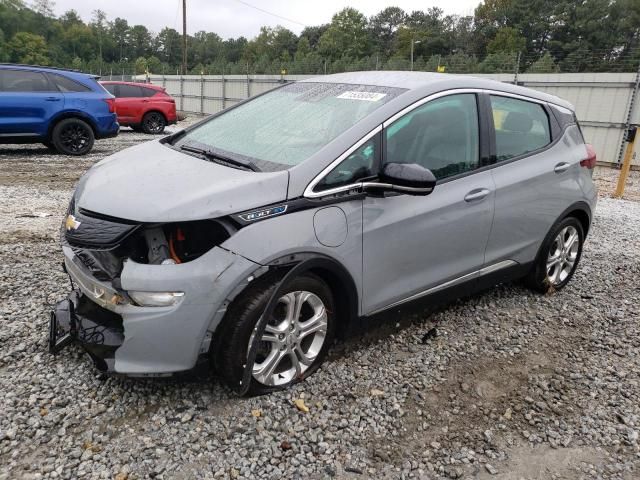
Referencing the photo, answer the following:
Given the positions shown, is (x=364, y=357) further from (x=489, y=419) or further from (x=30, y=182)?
(x=30, y=182)

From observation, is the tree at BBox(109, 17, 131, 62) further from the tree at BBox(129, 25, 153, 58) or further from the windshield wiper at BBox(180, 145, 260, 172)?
the windshield wiper at BBox(180, 145, 260, 172)

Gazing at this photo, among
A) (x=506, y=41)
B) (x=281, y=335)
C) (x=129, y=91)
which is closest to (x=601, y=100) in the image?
(x=129, y=91)

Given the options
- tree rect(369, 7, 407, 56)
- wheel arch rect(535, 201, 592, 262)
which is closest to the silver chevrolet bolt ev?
wheel arch rect(535, 201, 592, 262)

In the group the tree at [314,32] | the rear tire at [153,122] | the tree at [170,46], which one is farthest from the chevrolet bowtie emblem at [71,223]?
the tree at [170,46]

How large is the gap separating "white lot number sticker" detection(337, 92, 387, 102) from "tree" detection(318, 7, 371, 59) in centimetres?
5940

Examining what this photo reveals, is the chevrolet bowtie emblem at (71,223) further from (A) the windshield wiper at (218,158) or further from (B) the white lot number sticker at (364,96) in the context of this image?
(B) the white lot number sticker at (364,96)

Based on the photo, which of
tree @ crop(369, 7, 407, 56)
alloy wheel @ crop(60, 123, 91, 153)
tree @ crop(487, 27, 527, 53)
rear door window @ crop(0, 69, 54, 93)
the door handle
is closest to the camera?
the door handle

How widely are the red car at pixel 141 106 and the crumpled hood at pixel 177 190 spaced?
502 inches

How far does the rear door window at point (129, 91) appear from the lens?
14719 millimetres

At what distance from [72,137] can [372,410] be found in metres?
9.49

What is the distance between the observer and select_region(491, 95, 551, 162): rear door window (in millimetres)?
3586

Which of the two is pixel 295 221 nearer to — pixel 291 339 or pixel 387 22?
pixel 291 339

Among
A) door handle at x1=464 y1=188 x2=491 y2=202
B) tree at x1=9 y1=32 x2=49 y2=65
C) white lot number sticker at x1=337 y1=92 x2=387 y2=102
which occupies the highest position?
tree at x1=9 y1=32 x2=49 y2=65

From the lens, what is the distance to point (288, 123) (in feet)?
10.4
